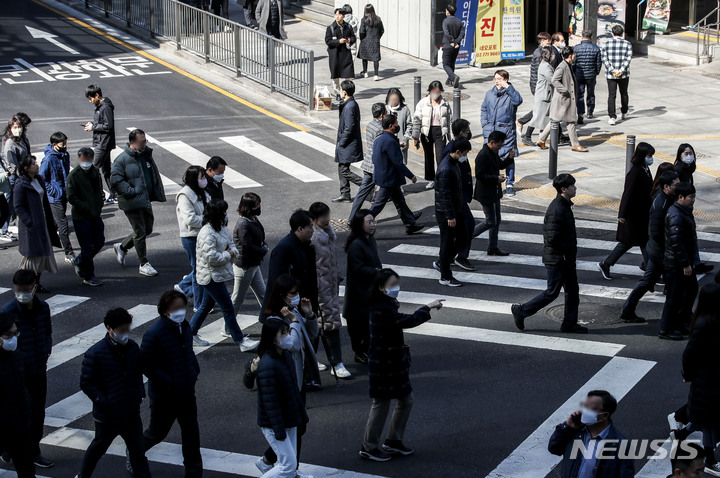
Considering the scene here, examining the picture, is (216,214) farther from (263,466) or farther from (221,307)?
(263,466)

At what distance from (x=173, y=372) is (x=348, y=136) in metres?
8.32

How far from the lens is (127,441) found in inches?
310

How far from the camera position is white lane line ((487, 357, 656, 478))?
26.7 feet

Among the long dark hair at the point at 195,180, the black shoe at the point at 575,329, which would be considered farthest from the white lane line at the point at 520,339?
the long dark hair at the point at 195,180

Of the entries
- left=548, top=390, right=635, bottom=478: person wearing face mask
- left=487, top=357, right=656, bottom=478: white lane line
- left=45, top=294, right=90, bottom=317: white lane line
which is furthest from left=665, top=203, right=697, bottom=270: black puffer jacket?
left=45, top=294, right=90, bottom=317: white lane line

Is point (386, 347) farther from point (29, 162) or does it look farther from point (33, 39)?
point (33, 39)

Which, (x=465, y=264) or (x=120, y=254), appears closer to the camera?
(x=465, y=264)

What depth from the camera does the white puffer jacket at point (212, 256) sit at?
33.6 ft

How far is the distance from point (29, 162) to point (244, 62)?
13.2 metres

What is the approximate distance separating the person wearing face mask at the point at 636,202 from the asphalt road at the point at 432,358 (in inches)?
24.9

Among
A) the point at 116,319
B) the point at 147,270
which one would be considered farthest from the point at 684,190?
the point at 147,270

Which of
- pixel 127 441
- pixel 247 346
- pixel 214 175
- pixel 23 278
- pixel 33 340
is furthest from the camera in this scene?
pixel 214 175

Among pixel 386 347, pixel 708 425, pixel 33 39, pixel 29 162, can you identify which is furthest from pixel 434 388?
pixel 33 39

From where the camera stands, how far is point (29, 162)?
12055 mm
